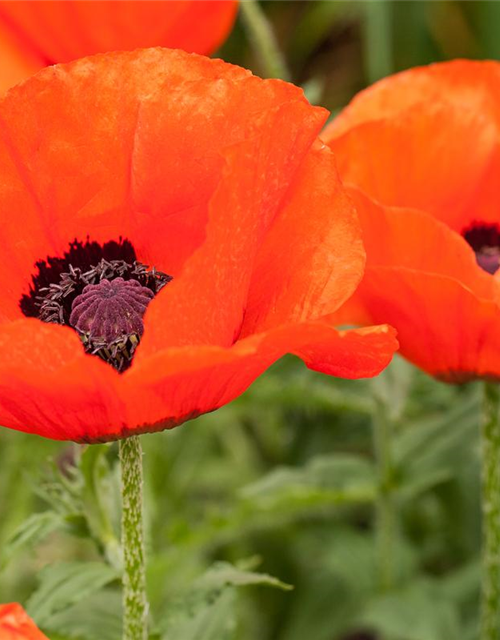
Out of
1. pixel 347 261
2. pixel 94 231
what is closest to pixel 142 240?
pixel 94 231

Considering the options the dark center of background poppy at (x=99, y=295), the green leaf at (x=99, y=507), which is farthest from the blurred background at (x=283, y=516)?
the dark center of background poppy at (x=99, y=295)

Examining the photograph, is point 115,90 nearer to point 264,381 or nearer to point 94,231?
point 94,231

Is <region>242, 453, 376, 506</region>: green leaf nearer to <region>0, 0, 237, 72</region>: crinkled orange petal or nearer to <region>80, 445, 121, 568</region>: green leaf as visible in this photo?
<region>80, 445, 121, 568</region>: green leaf

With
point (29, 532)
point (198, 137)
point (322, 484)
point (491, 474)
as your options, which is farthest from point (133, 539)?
point (322, 484)

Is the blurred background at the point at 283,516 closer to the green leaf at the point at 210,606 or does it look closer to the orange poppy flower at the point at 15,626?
the green leaf at the point at 210,606

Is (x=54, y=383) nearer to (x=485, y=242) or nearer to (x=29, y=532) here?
(x=29, y=532)
